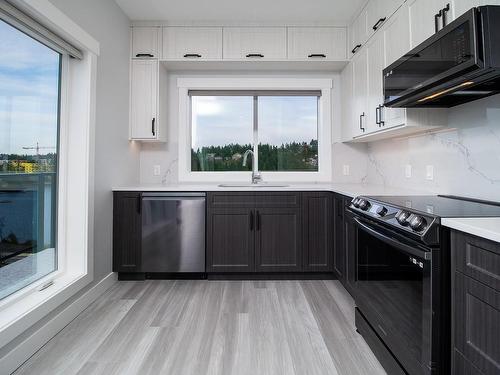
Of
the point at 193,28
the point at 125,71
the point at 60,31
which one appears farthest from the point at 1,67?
the point at 193,28

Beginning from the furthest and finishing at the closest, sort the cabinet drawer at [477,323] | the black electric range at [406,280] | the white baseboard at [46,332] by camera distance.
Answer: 1. the white baseboard at [46,332]
2. the black electric range at [406,280]
3. the cabinet drawer at [477,323]

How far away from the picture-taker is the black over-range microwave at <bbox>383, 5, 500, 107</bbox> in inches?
47.4

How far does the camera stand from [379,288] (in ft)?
5.44

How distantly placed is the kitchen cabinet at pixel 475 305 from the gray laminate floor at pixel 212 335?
608 millimetres

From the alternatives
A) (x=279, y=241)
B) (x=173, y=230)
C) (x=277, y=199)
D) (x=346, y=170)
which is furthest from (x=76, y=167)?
(x=346, y=170)

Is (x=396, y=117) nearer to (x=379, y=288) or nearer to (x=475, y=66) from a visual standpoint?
(x=475, y=66)

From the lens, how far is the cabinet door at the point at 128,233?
2799 mm

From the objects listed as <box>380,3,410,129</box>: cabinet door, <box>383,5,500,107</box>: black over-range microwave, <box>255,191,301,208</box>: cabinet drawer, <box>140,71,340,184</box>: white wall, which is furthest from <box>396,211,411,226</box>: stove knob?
<box>140,71,340,184</box>: white wall

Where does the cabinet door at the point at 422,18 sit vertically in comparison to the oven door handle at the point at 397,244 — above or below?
above

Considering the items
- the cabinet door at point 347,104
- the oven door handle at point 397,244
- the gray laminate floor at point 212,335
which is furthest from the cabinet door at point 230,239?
the cabinet door at point 347,104

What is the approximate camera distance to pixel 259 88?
339 centimetres

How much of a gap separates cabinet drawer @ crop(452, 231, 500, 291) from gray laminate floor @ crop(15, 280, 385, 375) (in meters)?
0.82

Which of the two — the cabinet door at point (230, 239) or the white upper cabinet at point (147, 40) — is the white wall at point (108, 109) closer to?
the white upper cabinet at point (147, 40)

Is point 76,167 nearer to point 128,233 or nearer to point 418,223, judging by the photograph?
point 128,233
